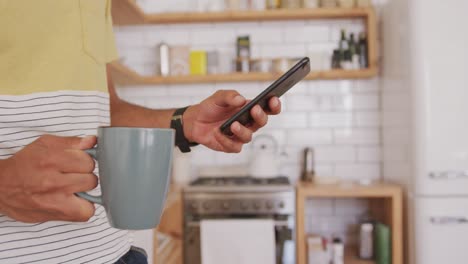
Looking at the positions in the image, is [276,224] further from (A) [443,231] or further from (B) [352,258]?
(A) [443,231]

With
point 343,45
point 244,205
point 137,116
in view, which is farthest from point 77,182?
point 343,45

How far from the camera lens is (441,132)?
2053mm

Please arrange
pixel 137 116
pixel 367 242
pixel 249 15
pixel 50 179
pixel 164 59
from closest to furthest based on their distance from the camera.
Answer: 1. pixel 50 179
2. pixel 137 116
3. pixel 367 242
4. pixel 249 15
5. pixel 164 59

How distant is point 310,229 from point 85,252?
2241 mm

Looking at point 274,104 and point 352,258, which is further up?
point 274,104

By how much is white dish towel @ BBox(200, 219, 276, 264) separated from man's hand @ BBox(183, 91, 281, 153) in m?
1.44

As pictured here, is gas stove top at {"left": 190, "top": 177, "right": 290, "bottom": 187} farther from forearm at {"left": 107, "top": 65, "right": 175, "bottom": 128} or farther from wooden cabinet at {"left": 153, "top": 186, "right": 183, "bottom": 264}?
forearm at {"left": 107, "top": 65, "right": 175, "bottom": 128}

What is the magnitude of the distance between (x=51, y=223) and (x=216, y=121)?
30cm

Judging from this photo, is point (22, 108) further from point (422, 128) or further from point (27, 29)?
point (422, 128)

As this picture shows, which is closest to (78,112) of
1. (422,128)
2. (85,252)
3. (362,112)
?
(85,252)

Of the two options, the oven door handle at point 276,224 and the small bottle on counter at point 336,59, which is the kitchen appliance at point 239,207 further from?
the small bottle on counter at point 336,59

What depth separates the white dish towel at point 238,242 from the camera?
2.07 meters

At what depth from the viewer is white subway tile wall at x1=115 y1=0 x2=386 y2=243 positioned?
2658 millimetres

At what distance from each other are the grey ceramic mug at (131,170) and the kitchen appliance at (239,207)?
184cm
